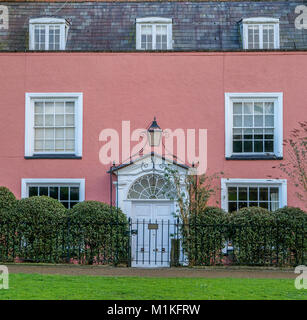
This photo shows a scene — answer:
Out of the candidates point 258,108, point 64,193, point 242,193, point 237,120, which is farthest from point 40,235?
point 258,108

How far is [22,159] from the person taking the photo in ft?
68.4

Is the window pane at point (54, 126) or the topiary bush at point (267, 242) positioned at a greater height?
the window pane at point (54, 126)

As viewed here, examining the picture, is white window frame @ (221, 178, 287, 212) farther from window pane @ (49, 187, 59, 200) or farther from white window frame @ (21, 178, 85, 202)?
window pane @ (49, 187, 59, 200)

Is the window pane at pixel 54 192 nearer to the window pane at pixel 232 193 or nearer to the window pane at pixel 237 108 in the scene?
the window pane at pixel 232 193

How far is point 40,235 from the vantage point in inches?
699

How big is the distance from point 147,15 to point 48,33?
3.37m

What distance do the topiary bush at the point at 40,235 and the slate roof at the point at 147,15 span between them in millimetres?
6152

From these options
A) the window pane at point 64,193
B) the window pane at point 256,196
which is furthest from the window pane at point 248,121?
the window pane at point 64,193

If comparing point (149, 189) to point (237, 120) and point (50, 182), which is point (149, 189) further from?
point (237, 120)

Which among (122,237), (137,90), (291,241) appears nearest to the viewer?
(291,241)

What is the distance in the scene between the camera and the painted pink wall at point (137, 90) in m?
20.7

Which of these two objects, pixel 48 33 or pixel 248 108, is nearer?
pixel 248 108

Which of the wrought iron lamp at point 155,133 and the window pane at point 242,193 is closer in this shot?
the wrought iron lamp at point 155,133

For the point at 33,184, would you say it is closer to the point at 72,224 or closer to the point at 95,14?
the point at 72,224
